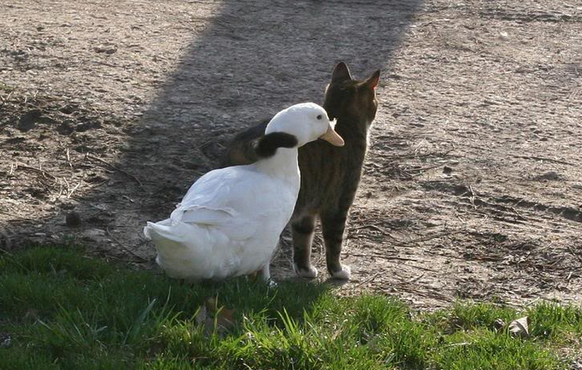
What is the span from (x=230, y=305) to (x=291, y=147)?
960 millimetres

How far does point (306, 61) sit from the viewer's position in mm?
9133

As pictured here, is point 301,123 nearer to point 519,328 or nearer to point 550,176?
point 519,328

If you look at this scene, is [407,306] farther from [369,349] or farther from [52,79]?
[52,79]

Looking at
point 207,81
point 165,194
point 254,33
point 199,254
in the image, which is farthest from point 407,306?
point 254,33

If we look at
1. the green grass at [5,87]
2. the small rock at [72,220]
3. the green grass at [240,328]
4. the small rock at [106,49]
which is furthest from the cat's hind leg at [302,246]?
the small rock at [106,49]

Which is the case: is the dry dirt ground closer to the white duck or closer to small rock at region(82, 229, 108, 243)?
small rock at region(82, 229, 108, 243)

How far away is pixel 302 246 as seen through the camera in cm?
607

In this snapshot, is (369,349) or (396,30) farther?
(396,30)

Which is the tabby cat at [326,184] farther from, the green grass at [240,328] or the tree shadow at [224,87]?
the tree shadow at [224,87]

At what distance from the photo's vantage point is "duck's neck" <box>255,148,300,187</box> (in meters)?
5.42

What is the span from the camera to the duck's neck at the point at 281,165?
542 cm

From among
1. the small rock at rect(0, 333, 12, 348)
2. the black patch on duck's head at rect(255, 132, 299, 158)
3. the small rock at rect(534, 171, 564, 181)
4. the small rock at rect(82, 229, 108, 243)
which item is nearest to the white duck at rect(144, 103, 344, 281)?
the black patch on duck's head at rect(255, 132, 299, 158)

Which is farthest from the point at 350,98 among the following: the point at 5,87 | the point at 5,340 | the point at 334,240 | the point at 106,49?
the point at 106,49

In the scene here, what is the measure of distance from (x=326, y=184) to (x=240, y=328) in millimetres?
1653
